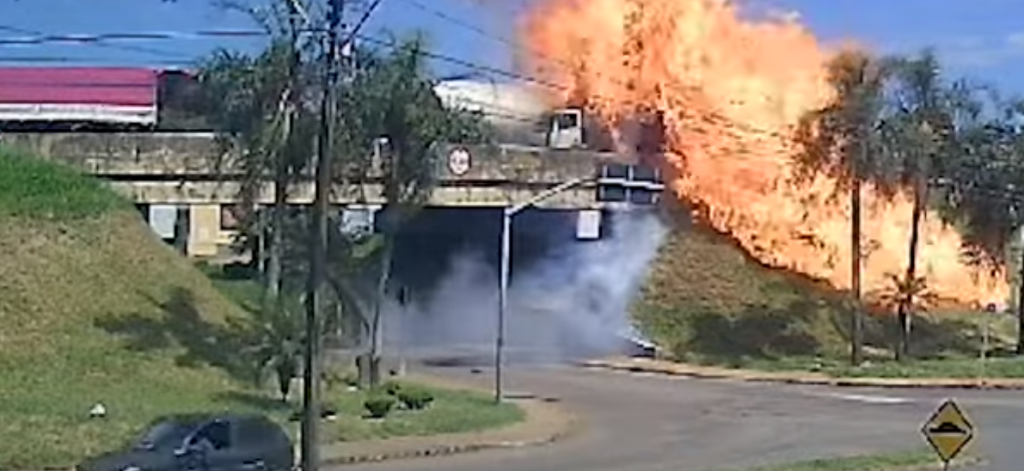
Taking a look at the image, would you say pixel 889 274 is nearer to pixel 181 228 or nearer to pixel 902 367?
pixel 902 367

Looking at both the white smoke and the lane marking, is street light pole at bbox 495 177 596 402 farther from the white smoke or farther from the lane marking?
the lane marking

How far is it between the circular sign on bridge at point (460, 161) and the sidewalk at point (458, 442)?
10.6 meters

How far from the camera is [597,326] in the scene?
256 feet

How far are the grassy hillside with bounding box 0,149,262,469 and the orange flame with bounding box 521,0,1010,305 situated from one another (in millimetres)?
24548

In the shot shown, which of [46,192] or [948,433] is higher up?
[46,192]

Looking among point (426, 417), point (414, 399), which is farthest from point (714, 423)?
point (426, 417)

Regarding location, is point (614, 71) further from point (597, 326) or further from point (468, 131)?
point (468, 131)

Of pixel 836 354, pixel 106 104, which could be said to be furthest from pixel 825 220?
pixel 106 104

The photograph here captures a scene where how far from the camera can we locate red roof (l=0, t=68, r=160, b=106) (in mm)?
91625

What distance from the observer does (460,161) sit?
213ft

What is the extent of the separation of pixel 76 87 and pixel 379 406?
52408 millimetres

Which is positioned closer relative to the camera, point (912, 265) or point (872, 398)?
point (872, 398)

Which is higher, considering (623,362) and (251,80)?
(251,80)

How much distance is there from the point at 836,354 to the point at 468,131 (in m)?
25.4
